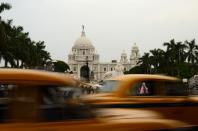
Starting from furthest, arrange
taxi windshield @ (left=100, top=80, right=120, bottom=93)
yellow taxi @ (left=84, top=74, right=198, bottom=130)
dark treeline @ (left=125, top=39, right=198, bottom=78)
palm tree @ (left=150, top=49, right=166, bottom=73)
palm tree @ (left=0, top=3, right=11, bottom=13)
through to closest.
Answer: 1. palm tree @ (left=150, top=49, right=166, bottom=73)
2. dark treeline @ (left=125, top=39, right=198, bottom=78)
3. palm tree @ (left=0, top=3, right=11, bottom=13)
4. taxi windshield @ (left=100, top=80, right=120, bottom=93)
5. yellow taxi @ (left=84, top=74, right=198, bottom=130)

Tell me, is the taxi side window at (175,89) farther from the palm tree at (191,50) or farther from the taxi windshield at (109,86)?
the palm tree at (191,50)

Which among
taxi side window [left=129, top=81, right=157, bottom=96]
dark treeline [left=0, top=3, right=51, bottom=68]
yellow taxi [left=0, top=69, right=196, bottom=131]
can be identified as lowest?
yellow taxi [left=0, top=69, right=196, bottom=131]

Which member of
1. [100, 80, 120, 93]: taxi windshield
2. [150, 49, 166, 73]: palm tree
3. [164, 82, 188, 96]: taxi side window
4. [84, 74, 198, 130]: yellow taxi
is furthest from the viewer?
[150, 49, 166, 73]: palm tree

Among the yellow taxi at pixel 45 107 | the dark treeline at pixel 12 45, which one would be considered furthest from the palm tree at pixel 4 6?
the yellow taxi at pixel 45 107

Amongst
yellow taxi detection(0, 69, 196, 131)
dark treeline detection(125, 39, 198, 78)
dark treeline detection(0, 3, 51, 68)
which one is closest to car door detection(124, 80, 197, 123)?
yellow taxi detection(0, 69, 196, 131)

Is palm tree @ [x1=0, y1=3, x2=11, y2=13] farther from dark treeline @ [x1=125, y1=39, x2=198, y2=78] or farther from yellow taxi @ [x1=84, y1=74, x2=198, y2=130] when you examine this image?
dark treeline @ [x1=125, y1=39, x2=198, y2=78]

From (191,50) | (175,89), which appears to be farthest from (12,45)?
(175,89)

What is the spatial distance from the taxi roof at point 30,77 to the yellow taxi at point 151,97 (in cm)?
456

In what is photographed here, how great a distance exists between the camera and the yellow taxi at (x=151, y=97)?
12125mm

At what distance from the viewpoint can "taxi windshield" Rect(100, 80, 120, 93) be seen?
41.2ft

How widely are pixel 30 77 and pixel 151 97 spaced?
5949 mm

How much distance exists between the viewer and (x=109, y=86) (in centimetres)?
1290

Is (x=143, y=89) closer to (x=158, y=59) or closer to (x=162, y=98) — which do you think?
(x=162, y=98)

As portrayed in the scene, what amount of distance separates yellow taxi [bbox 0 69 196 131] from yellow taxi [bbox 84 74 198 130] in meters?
4.31
